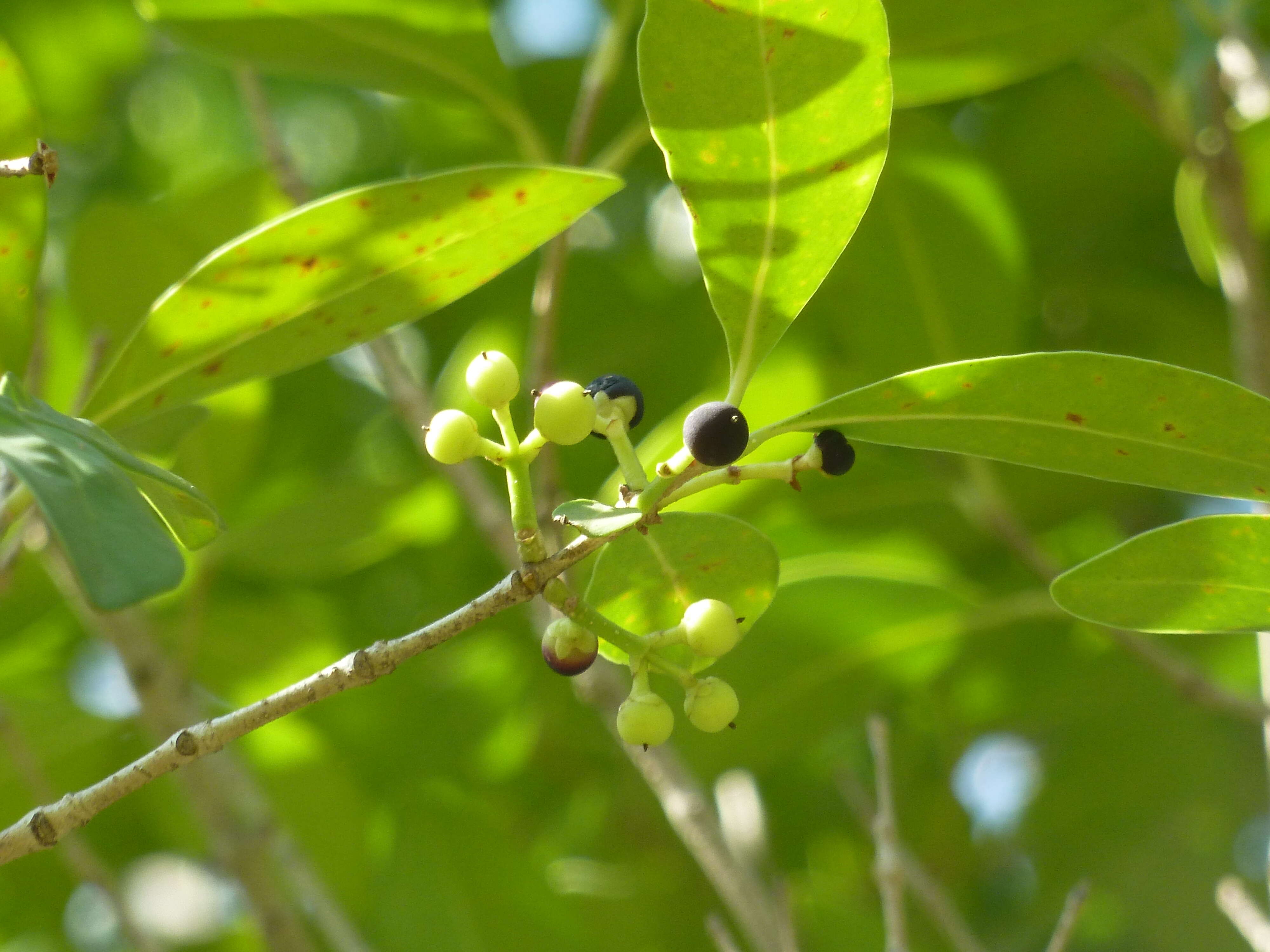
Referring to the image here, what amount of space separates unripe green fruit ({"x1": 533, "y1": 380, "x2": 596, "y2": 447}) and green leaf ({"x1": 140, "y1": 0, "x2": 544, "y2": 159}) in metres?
0.83

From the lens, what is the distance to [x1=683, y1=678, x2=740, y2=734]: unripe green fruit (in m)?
0.73

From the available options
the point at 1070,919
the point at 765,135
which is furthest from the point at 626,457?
the point at 1070,919

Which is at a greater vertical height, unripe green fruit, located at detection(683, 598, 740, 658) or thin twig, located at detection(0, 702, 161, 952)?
unripe green fruit, located at detection(683, 598, 740, 658)

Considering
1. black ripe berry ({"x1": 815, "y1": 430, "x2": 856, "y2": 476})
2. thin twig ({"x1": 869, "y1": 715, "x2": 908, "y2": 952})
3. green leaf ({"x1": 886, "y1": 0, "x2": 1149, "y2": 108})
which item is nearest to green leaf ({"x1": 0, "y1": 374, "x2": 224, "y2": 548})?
black ripe berry ({"x1": 815, "y1": 430, "x2": 856, "y2": 476})

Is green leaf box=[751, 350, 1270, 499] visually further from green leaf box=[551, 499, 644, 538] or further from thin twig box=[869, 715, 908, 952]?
thin twig box=[869, 715, 908, 952]

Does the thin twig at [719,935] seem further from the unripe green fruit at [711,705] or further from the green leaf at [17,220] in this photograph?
the green leaf at [17,220]

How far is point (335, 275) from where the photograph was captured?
0.86 meters

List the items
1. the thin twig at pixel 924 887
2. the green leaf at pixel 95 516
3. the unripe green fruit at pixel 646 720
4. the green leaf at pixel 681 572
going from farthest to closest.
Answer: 1. the thin twig at pixel 924 887
2. the green leaf at pixel 681 572
3. the unripe green fruit at pixel 646 720
4. the green leaf at pixel 95 516

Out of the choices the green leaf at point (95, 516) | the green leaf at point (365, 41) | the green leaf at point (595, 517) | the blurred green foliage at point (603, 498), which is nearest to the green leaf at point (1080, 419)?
the green leaf at point (595, 517)

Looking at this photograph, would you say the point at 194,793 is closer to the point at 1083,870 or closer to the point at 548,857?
the point at 548,857

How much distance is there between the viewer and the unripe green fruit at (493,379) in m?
0.72

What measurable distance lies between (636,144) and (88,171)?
1259mm

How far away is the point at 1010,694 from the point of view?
194 cm

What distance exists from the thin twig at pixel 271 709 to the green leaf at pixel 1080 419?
17 centimetres
